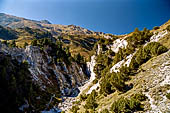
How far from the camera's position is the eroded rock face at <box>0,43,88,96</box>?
48.5m

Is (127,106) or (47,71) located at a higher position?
(47,71)

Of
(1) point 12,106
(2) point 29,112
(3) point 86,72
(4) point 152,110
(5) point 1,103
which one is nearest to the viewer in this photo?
(4) point 152,110

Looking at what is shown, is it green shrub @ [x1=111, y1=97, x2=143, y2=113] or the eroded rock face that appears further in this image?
the eroded rock face

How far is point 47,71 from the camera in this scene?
181ft

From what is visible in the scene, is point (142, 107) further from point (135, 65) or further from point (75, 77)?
point (75, 77)

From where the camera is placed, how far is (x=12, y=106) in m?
27.3

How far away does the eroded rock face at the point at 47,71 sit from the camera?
159ft

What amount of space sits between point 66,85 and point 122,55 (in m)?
32.9

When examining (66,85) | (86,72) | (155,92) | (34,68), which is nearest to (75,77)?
(66,85)

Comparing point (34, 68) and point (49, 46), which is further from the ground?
point (49, 46)

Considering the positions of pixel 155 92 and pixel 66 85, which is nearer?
pixel 155 92

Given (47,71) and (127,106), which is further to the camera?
(47,71)

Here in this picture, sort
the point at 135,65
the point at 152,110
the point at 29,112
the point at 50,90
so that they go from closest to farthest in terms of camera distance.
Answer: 1. the point at 152,110
2. the point at 135,65
3. the point at 29,112
4. the point at 50,90

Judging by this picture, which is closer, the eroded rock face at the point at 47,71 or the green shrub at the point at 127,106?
the green shrub at the point at 127,106
